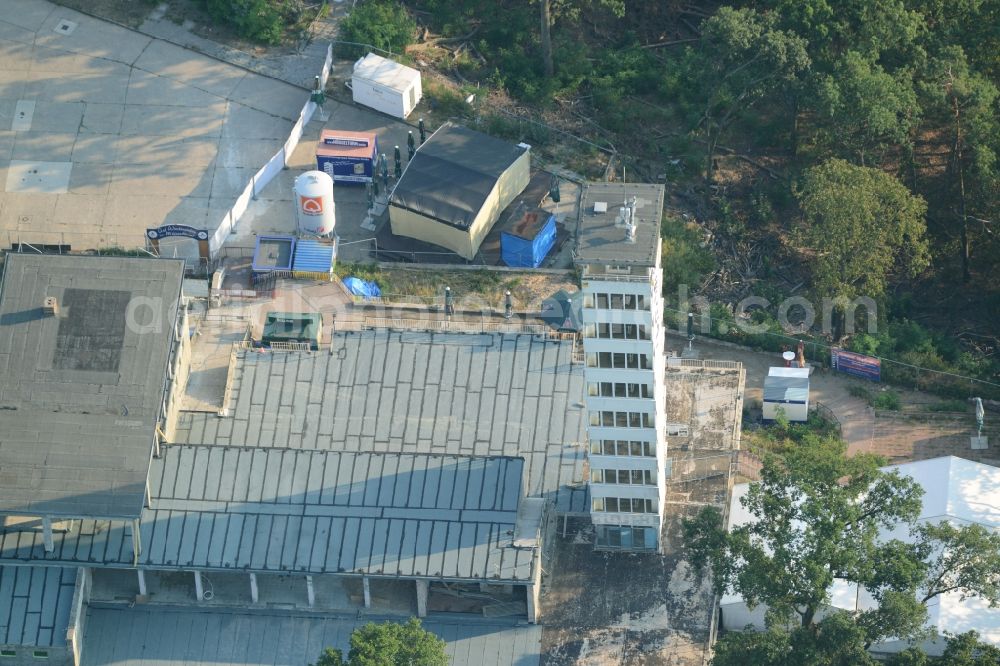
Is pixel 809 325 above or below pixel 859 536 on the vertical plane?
above

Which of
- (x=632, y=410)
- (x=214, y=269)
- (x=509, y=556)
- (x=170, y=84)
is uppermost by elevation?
(x=170, y=84)

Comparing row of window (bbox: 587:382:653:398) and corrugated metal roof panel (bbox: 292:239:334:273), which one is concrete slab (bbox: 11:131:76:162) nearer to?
corrugated metal roof panel (bbox: 292:239:334:273)

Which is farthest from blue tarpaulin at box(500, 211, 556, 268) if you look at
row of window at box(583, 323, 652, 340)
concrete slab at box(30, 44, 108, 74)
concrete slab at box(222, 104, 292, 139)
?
concrete slab at box(30, 44, 108, 74)

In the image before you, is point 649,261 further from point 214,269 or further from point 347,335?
point 214,269

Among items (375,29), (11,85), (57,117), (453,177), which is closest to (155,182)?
(57,117)

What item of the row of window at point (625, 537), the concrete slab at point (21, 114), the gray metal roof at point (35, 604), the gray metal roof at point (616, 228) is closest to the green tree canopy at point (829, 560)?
the row of window at point (625, 537)

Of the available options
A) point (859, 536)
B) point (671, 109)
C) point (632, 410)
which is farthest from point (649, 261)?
point (671, 109)

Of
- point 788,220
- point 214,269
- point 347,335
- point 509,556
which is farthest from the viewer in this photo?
point 788,220
